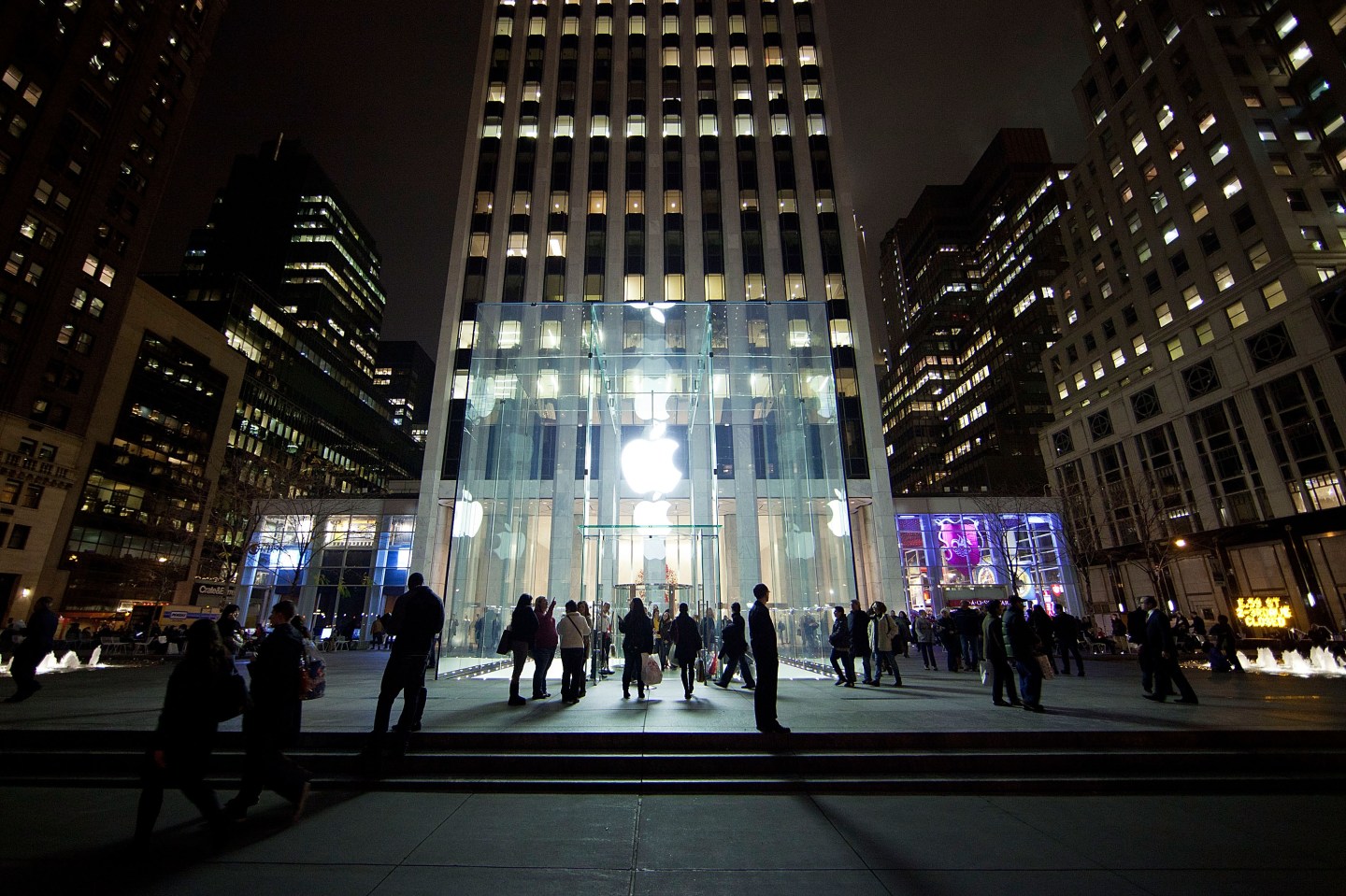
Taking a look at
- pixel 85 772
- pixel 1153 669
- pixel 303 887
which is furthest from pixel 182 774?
pixel 1153 669

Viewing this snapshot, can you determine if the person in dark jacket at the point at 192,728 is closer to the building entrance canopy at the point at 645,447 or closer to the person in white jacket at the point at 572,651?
the person in white jacket at the point at 572,651

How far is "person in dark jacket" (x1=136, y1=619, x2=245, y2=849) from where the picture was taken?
14.0ft

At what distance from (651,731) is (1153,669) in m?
9.70

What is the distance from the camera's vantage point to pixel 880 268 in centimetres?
13662

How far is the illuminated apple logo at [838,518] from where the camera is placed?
1524cm

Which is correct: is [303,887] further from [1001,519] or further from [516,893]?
[1001,519]

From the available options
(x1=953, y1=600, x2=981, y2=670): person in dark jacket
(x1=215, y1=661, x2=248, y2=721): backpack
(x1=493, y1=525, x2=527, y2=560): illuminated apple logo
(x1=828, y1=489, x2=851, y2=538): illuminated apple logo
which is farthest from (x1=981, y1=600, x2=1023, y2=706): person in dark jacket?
(x1=493, y1=525, x2=527, y2=560): illuminated apple logo

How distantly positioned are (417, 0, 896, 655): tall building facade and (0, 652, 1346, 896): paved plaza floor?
9178mm

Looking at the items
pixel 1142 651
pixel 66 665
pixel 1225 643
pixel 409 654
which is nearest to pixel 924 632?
pixel 1225 643

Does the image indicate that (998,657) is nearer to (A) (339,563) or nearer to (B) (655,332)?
(B) (655,332)

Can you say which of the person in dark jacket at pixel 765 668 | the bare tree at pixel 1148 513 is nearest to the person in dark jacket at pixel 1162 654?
the person in dark jacket at pixel 765 668

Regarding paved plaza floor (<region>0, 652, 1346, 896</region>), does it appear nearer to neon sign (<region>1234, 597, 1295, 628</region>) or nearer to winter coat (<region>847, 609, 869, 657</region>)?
winter coat (<region>847, 609, 869, 657</region>)

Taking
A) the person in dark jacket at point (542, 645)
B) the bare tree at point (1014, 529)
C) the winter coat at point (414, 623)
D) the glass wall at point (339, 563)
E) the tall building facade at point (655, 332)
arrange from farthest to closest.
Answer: the glass wall at point (339, 563), the bare tree at point (1014, 529), the tall building facade at point (655, 332), the person in dark jacket at point (542, 645), the winter coat at point (414, 623)

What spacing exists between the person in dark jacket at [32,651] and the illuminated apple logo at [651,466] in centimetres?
1337
